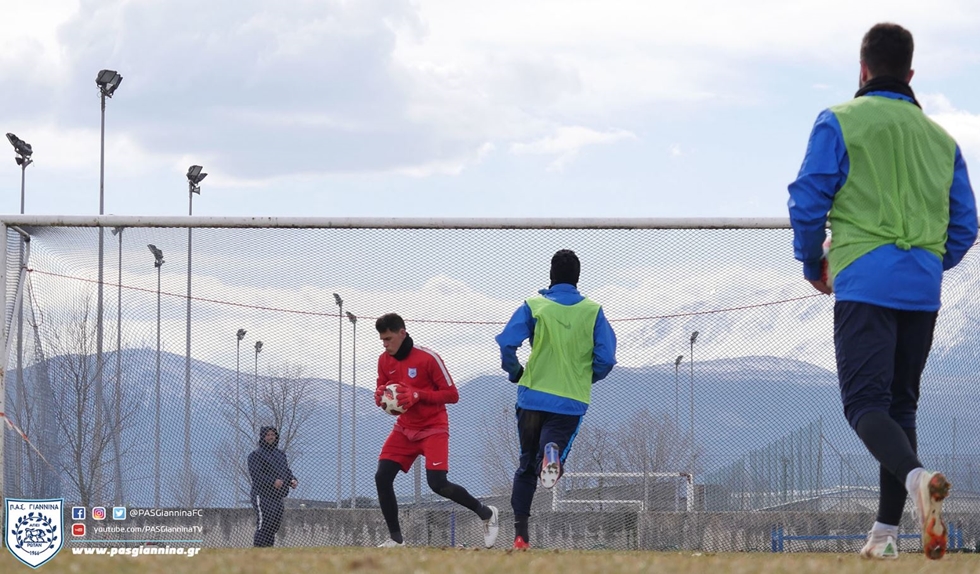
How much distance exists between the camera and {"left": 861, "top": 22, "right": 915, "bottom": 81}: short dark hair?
4.74m

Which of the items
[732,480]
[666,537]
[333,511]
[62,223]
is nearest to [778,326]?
[732,480]

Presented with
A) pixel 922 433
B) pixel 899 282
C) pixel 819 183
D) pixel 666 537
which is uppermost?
pixel 819 183

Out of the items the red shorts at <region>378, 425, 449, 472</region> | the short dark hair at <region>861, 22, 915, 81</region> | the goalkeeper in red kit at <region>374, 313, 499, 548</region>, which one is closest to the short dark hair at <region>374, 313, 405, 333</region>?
the goalkeeper in red kit at <region>374, 313, 499, 548</region>

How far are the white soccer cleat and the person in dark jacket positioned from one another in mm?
2399

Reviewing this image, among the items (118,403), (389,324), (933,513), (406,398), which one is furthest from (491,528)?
(933,513)

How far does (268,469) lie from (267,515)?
32 centimetres

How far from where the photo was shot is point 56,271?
9062 millimetres

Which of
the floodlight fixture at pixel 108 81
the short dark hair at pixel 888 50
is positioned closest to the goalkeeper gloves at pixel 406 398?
the short dark hair at pixel 888 50

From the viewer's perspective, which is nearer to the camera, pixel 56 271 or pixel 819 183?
pixel 819 183

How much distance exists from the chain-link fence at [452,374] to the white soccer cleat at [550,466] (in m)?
1.68

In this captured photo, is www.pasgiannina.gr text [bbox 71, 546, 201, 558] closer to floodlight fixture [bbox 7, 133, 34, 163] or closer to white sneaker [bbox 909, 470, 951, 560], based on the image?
white sneaker [bbox 909, 470, 951, 560]

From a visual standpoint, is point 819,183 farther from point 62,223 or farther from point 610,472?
point 62,223

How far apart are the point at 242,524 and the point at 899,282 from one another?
212 inches

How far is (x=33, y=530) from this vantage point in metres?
6.12
